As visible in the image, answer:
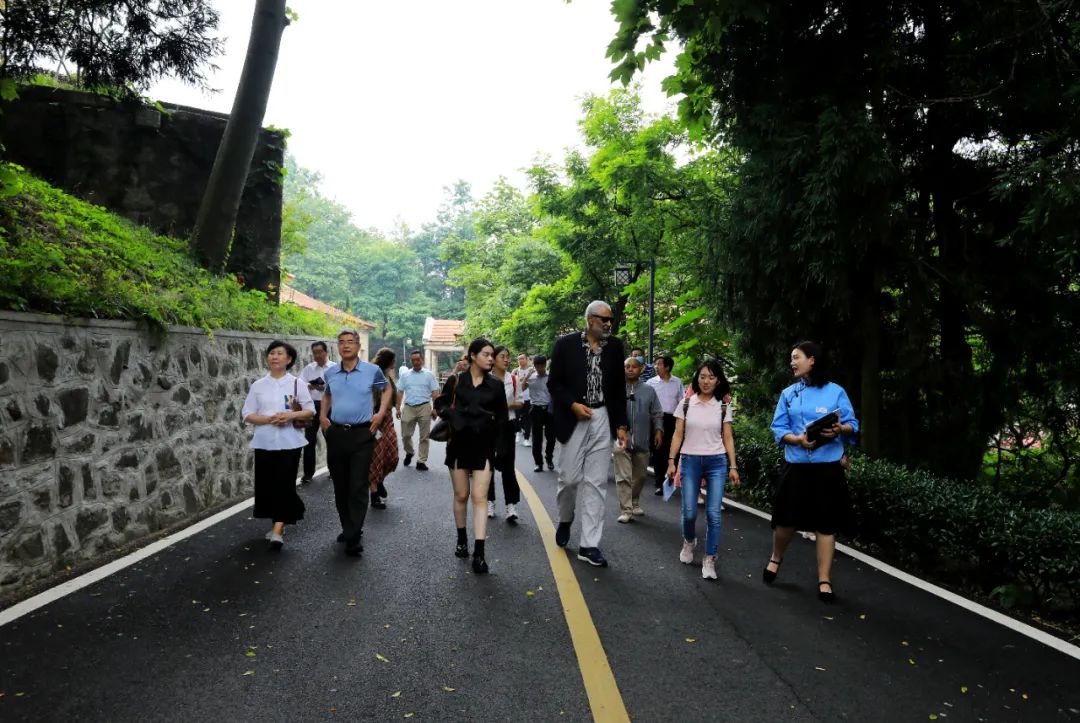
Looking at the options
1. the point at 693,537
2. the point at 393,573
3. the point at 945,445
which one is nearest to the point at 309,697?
the point at 393,573

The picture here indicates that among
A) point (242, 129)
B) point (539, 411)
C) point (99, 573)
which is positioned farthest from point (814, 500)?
point (242, 129)

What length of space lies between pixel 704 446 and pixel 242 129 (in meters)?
9.09

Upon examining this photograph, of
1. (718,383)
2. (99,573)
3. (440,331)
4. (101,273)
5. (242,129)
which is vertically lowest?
(99,573)

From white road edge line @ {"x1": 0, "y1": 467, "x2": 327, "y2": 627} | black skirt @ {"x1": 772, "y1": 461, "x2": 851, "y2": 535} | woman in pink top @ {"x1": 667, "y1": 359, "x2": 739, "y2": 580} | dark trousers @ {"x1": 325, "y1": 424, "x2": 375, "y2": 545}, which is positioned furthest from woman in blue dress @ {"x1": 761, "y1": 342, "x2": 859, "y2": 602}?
white road edge line @ {"x1": 0, "y1": 467, "x2": 327, "y2": 627}

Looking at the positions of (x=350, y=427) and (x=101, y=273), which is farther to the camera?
(x=101, y=273)

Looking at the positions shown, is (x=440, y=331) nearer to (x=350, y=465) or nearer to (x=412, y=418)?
(x=412, y=418)

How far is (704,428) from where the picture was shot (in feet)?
20.1

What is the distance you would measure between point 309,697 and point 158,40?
636 cm

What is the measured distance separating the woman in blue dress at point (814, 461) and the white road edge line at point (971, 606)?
33.0 inches

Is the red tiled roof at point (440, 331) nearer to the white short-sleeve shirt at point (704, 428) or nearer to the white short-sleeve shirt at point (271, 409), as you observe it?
the white short-sleeve shirt at point (271, 409)

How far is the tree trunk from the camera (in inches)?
448

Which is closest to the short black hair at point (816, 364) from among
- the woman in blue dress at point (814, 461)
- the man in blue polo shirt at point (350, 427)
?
the woman in blue dress at point (814, 461)

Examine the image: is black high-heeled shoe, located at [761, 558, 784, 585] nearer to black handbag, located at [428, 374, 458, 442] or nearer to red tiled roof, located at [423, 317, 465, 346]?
black handbag, located at [428, 374, 458, 442]

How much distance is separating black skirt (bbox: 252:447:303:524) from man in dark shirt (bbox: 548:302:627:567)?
2.43 metres
